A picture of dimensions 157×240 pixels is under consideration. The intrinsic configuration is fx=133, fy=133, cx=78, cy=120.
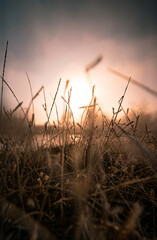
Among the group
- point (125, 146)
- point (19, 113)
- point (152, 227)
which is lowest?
point (152, 227)

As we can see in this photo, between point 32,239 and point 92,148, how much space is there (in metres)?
0.54

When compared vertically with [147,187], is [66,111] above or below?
above

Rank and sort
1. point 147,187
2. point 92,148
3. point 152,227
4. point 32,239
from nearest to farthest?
point 32,239
point 152,227
point 147,187
point 92,148

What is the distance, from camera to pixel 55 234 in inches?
14.6

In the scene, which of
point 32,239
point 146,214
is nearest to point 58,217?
point 32,239

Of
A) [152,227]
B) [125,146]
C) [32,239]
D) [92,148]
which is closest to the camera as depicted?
[32,239]

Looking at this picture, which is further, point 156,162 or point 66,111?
point 66,111

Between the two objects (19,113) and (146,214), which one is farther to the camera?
(19,113)

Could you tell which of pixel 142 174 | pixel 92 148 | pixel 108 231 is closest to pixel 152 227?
pixel 108 231

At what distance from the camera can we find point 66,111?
0.82 meters

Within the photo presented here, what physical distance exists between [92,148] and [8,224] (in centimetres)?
50

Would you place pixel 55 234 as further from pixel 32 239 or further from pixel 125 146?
pixel 125 146

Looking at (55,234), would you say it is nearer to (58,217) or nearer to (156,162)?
(58,217)

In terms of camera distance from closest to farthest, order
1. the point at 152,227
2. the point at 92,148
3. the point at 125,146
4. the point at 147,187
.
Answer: the point at 152,227 < the point at 147,187 < the point at 92,148 < the point at 125,146
